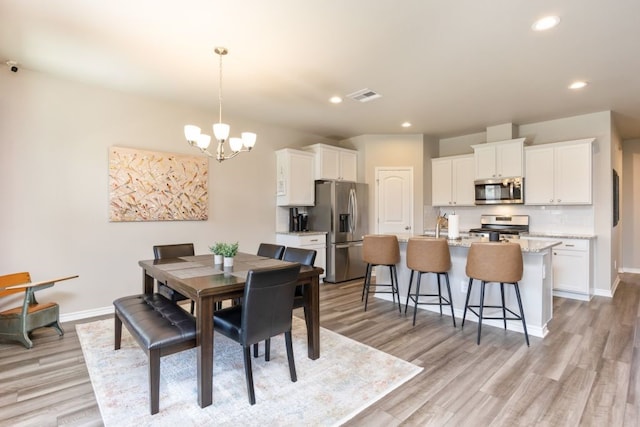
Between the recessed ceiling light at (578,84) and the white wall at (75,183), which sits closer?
the white wall at (75,183)

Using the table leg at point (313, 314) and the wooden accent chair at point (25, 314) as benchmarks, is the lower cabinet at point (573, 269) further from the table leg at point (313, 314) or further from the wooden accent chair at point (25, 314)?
the wooden accent chair at point (25, 314)

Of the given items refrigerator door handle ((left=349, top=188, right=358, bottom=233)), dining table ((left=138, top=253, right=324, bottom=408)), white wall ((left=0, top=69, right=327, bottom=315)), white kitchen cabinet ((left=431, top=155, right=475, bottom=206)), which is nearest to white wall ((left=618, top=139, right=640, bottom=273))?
white kitchen cabinet ((left=431, top=155, right=475, bottom=206))

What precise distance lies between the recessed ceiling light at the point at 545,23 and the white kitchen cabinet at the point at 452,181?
3.45m

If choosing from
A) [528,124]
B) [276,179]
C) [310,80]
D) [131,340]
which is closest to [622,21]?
[310,80]

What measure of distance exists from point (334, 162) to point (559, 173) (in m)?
3.48

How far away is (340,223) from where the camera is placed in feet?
18.5

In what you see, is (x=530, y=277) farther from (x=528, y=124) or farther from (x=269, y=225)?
(x=269, y=225)

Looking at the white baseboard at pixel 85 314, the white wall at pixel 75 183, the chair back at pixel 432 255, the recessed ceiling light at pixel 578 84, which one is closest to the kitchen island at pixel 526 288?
the chair back at pixel 432 255

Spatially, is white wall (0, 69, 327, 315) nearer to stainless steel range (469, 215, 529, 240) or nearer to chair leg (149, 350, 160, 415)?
chair leg (149, 350, 160, 415)

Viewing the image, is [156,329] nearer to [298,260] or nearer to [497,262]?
[298,260]

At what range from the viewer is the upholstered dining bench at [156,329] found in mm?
1998

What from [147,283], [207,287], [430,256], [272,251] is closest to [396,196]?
[430,256]

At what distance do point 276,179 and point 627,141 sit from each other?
6.92 metres

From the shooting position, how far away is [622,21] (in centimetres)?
249
